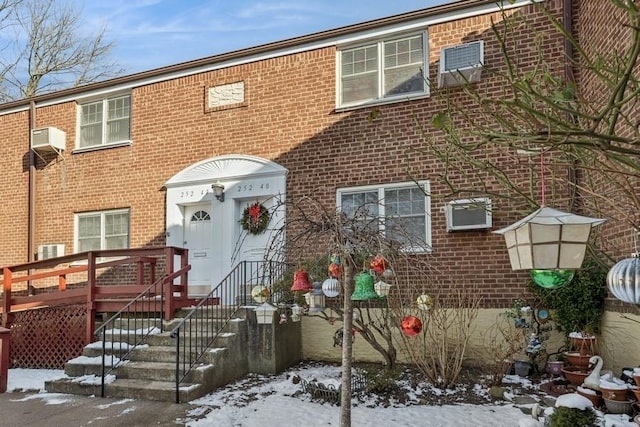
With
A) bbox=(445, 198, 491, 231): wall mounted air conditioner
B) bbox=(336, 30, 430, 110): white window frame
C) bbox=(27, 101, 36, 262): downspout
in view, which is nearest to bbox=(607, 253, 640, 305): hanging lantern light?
bbox=(445, 198, 491, 231): wall mounted air conditioner

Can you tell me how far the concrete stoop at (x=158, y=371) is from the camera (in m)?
6.16

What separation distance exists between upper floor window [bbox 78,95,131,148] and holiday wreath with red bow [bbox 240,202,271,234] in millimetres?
3502

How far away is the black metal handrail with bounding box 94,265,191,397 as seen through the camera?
6.79 meters

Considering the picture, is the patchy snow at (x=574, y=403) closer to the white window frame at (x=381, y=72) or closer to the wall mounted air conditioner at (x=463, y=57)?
the wall mounted air conditioner at (x=463, y=57)

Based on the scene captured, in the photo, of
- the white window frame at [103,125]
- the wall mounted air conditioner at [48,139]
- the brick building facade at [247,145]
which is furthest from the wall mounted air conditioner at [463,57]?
the wall mounted air conditioner at [48,139]

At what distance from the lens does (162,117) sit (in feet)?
33.6

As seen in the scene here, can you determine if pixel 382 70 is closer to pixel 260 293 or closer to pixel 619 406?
pixel 260 293

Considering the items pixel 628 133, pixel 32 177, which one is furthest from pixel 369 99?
pixel 32 177

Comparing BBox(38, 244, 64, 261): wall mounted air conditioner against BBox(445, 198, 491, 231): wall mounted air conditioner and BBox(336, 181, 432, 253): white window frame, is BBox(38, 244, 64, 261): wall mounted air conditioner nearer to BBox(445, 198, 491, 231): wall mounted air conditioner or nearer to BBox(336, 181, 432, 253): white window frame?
BBox(336, 181, 432, 253): white window frame

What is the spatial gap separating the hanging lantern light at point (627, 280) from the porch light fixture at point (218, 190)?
7446 millimetres

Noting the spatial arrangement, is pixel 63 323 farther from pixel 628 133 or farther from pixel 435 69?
pixel 628 133

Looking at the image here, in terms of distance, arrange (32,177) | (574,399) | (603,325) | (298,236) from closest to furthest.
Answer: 1. (574,399)
2. (298,236)
3. (603,325)
4. (32,177)

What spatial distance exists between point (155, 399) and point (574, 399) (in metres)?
4.63

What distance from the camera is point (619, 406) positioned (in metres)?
4.94
